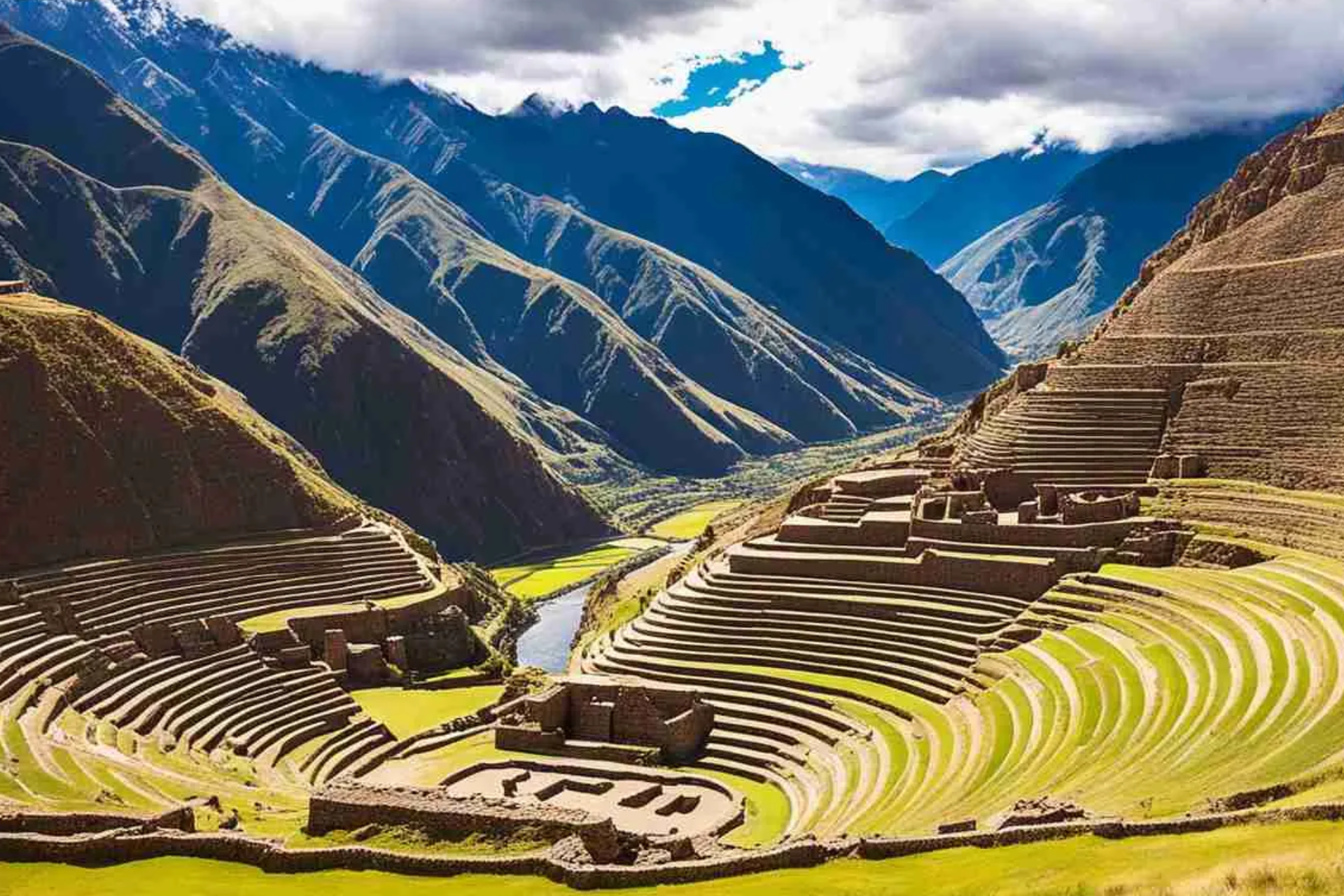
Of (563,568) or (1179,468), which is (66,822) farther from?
(563,568)

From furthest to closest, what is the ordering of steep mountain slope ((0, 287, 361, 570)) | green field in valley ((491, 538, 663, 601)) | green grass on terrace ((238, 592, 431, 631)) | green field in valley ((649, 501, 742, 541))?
green field in valley ((649, 501, 742, 541))
green field in valley ((491, 538, 663, 601))
steep mountain slope ((0, 287, 361, 570))
green grass on terrace ((238, 592, 431, 631))

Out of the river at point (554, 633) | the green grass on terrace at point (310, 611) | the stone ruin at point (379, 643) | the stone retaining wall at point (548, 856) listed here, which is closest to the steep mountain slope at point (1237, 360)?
the stone ruin at point (379, 643)

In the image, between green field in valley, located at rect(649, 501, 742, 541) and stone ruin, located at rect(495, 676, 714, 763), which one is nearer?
stone ruin, located at rect(495, 676, 714, 763)

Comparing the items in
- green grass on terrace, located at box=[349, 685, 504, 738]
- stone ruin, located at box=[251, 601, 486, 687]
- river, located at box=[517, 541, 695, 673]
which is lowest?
river, located at box=[517, 541, 695, 673]

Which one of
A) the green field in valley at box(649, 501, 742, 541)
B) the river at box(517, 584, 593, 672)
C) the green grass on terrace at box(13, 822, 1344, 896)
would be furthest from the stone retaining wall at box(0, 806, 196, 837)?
the green field in valley at box(649, 501, 742, 541)

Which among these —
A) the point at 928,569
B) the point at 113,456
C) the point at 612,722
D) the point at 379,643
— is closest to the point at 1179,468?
the point at 928,569

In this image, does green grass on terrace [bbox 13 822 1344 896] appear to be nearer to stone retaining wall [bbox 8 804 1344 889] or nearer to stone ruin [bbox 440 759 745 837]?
stone retaining wall [bbox 8 804 1344 889]
